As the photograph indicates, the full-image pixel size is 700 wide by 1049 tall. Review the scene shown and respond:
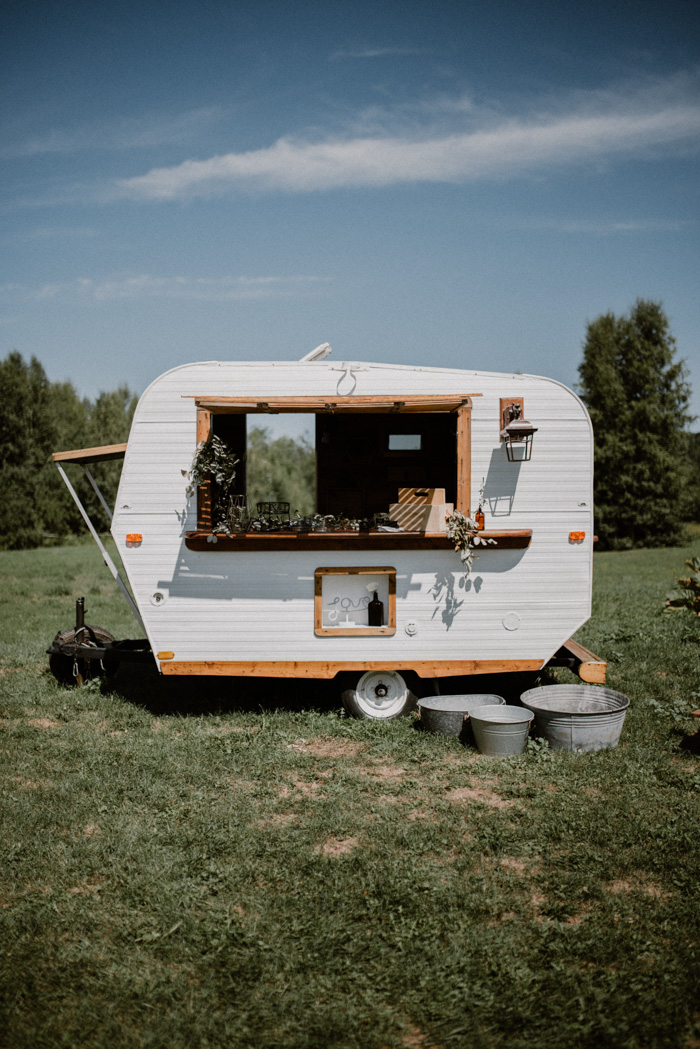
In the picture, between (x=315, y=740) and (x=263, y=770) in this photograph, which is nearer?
(x=263, y=770)

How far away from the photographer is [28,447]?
39969 mm

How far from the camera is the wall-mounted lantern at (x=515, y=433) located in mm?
6430

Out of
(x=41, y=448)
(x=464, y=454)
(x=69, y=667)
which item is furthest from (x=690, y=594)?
(x=41, y=448)

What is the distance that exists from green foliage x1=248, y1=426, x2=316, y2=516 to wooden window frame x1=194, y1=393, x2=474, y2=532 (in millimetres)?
22080

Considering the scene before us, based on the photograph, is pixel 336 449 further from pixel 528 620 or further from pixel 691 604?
pixel 691 604

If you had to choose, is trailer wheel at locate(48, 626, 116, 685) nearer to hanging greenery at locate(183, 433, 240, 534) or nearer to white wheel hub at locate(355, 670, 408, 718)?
hanging greenery at locate(183, 433, 240, 534)

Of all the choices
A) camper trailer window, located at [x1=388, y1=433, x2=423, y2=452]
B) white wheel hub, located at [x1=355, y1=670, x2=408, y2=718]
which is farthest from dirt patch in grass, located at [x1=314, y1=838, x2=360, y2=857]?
camper trailer window, located at [x1=388, y1=433, x2=423, y2=452]

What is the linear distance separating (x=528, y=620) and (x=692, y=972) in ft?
11.3

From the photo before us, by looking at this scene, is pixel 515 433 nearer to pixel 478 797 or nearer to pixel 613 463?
pixel 478 797

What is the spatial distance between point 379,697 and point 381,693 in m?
0.05

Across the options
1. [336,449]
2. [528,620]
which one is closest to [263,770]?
[528,620]

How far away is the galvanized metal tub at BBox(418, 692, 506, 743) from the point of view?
6441 millimetres

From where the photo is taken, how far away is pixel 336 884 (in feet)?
13.8

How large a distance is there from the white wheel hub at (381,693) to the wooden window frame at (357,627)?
1.63 feet
